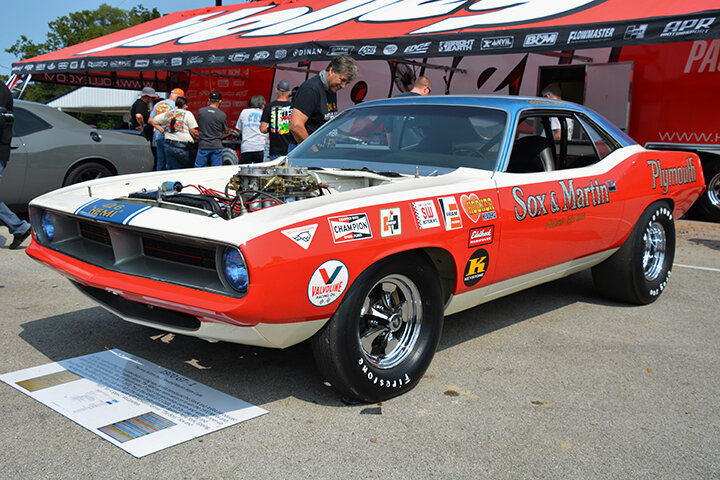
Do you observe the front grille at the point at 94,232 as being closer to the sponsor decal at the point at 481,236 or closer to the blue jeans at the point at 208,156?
the sponsor decal at the point at 481,236

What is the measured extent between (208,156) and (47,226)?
5.57 meters

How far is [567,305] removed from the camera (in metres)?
4.80

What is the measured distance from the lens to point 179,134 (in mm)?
8758

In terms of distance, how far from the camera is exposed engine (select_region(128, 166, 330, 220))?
9.99ft

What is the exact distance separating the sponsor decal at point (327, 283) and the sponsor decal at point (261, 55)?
8.92 m

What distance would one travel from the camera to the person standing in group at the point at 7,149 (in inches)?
234

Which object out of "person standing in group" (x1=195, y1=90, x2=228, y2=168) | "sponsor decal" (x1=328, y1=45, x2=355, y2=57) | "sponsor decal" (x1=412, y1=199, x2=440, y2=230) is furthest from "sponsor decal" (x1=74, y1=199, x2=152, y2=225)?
"sponsor decal" (x1=328, y1=45, x2=355, y2=57)

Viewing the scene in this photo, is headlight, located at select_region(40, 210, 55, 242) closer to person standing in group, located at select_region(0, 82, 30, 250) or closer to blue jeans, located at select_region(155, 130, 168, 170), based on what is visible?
person standing in group, located at select_region(0, 82, 30, 250)

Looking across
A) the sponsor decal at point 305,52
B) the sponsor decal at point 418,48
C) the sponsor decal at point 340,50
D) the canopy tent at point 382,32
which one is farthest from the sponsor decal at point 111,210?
the sponsor decal at point 305,52

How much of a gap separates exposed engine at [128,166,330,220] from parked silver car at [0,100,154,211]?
15.0ft

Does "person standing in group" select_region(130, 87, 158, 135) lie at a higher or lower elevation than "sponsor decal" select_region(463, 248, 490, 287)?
higher

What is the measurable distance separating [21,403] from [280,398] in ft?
3.73

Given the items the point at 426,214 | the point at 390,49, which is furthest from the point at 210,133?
the point at 426,214

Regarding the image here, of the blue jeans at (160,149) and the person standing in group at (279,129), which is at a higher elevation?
the person standing in group at (279,129)
